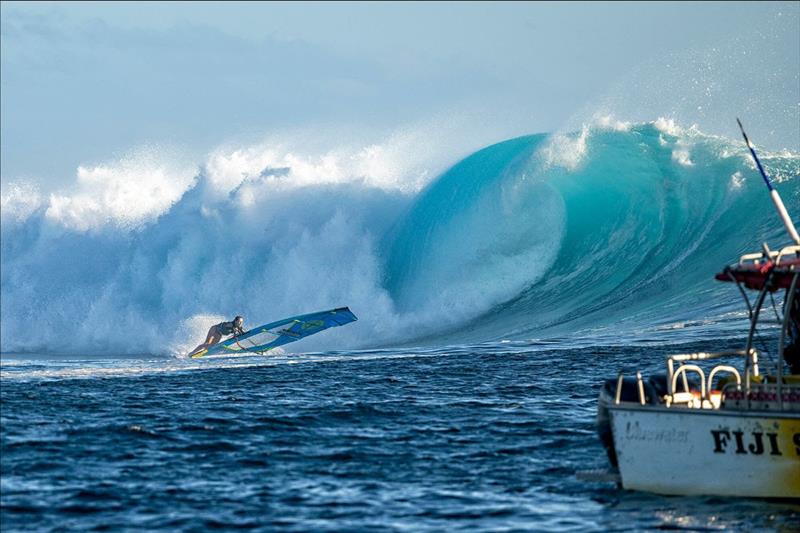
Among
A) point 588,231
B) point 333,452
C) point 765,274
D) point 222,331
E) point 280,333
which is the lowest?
point 333,452

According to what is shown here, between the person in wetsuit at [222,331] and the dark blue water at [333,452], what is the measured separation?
19.4 ft

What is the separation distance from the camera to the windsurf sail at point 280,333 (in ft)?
111

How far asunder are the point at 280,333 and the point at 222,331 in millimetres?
1554

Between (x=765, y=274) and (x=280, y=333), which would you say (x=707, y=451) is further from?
(x=280, y=333)

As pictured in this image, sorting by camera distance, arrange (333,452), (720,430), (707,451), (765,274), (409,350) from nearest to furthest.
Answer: (720,430)
(707,451)
(765,274)
(333,452)
(409,350)

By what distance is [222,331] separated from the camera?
33.9 metres

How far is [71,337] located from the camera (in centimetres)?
4309

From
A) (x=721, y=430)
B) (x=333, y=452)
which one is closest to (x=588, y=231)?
(x=333, y=452)

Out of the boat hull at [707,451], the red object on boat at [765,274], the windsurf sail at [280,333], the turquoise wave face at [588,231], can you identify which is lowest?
the boat hull at [707,451]

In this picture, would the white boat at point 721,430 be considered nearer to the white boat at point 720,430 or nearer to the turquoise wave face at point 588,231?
the white boat at point 720,430

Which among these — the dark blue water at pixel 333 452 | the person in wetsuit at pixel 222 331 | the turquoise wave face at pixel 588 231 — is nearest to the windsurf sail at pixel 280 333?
the person in wetsuit at pixel 222 331

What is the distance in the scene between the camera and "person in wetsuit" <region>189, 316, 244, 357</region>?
3375 centimetres

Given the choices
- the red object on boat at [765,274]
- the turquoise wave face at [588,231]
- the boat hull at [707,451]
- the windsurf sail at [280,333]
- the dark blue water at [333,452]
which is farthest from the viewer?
the turquoise wave face at [588,231]

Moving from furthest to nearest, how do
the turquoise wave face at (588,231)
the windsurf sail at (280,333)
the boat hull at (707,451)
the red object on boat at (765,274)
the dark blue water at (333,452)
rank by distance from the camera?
1. the turquoise wave face at (588,231)
2. the windsurf sail at (280,333)
3. the red object on boat at (765,274)
4. the boat hull at (707,451)
5. the dark blue water at (333,452)
